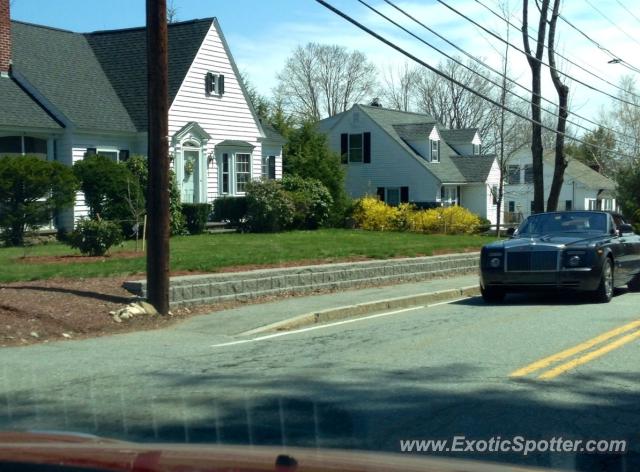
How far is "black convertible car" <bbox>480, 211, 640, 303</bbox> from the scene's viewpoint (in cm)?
1454

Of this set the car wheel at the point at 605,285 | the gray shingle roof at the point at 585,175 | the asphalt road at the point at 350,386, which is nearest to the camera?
the asphalt road at the point at 350,386

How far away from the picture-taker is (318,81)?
252ft

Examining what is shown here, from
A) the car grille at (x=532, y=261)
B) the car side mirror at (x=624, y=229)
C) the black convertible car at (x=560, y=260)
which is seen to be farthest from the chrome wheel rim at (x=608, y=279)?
the car side mirror at (x=624, y=229)

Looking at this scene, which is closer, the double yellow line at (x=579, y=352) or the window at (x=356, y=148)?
the double yellow line at (x=579, y=352)

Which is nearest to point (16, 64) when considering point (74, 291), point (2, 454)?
point (74, 291)

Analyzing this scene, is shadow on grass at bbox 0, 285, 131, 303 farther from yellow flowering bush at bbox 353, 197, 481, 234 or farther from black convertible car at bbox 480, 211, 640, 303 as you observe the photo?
yellow flowering bush at bbox 353, 197, 481, 234

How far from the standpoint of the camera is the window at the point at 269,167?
1369 inches

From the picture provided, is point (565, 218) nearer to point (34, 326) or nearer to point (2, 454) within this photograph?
point (34, 326)

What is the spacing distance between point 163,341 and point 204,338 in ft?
1.92

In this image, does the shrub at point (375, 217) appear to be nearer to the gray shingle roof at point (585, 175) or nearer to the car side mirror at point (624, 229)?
the car side mirror at point (624, 229)

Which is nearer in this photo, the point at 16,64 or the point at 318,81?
the point at 16,64

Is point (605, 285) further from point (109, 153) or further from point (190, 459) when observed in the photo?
point (109, 153)

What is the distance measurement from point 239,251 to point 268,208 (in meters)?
8.24

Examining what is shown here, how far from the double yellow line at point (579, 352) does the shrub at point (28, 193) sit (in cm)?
1219
